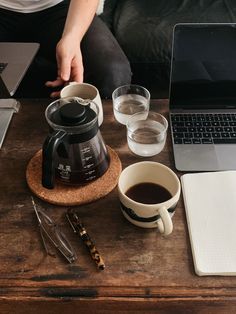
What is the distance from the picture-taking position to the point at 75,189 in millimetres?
733

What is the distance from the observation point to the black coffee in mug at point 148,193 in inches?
26.4

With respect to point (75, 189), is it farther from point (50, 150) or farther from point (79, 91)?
point (79, 91)

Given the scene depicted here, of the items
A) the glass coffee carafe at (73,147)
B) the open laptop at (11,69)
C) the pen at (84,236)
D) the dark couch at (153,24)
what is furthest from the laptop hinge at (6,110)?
the dark couch at (153,24)

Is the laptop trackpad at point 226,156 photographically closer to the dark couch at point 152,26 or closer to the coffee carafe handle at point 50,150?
the coffee carafe handle at point 50,150

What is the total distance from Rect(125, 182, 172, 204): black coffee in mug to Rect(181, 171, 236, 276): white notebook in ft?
0.19

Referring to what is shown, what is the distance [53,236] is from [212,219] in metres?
0.30

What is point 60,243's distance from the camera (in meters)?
→ 0.65

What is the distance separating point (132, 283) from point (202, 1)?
1.49 metres

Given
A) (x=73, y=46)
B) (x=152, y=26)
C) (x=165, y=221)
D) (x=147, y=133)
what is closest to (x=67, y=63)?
(x=73, y=46)

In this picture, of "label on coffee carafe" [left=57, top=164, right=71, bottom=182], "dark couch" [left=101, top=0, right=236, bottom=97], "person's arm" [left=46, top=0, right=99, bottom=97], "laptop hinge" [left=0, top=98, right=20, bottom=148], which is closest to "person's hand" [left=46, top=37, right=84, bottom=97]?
"person's arm" [left=46, top=0, right=99, bottom=97]

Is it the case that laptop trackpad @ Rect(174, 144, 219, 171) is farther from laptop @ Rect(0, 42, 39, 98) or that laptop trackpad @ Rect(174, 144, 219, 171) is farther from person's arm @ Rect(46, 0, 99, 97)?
laptop @ Rect(0, 42, 39, 98)

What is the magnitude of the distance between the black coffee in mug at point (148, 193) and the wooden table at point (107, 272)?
0.05 metres

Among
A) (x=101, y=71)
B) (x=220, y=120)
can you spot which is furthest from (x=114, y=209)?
(x=101, y=71)

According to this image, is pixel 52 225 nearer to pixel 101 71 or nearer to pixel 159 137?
pixel 159 137
